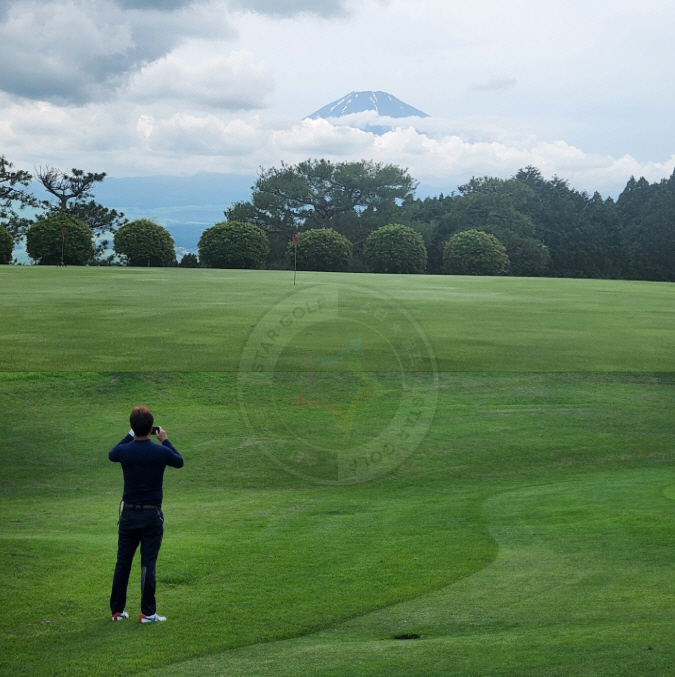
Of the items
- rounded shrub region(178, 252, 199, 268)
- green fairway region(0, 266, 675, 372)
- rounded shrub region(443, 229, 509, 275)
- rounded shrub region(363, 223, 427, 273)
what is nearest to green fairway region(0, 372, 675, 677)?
green fairway region(0, 266, 675, 372)

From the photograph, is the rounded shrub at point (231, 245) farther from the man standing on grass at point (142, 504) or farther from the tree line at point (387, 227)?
the man standing on grass at point (142, 504)

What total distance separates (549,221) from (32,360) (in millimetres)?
75335

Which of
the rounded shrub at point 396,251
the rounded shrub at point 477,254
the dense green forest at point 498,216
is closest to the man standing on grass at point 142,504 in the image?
the rounded shrub at point 396,251

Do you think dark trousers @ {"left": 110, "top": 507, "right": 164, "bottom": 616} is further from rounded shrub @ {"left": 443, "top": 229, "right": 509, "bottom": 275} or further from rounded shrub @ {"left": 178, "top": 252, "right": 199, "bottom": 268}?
rounded shrub @ {"left": 443, "top": 229, "right": 509, "bottom": 275}

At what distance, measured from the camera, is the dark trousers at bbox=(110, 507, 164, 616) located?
7211 millimetres

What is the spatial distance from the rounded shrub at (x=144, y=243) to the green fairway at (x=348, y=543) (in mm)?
48825

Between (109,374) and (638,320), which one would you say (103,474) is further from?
(638,320)

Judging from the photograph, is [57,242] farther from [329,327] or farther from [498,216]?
[498,216]

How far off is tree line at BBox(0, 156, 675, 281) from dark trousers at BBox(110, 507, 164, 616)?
59.4 metres

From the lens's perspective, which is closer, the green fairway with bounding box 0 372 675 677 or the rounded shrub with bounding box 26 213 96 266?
the green fairway with bounding box 0 372 675 677

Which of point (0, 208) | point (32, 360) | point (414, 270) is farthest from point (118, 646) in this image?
point (0, 208)

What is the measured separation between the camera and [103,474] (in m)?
14.5

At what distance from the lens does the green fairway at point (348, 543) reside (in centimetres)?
625

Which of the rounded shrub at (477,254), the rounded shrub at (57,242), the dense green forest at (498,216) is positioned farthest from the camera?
the dense green forest at (498,216)
